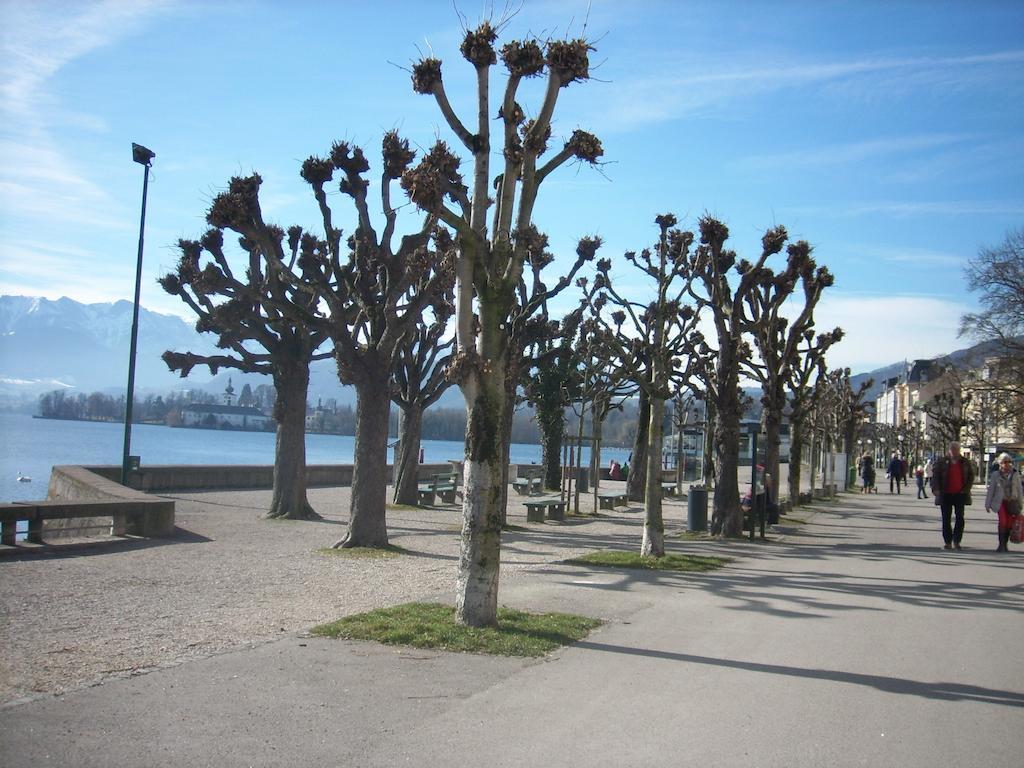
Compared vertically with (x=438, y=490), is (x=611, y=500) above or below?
below

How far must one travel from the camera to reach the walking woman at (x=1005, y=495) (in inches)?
675

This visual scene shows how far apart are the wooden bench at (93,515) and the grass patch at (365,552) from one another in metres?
2.95

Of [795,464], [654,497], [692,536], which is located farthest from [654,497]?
[795,464]

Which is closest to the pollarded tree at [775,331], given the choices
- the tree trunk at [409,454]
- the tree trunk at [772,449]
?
the tree trunk at [772,449]

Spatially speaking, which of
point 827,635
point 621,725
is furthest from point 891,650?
point 621,725

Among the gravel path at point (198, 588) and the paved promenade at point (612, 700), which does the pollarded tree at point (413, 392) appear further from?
the paved promenade at point (612, 700)

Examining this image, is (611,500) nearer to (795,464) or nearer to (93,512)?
(795,464)

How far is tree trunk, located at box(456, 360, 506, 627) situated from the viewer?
8562 millimetres

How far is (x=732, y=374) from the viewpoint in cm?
1938

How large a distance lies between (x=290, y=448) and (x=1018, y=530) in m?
14.1

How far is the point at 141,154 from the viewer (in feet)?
71.6

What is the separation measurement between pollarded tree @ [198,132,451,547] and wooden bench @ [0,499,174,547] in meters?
3.18

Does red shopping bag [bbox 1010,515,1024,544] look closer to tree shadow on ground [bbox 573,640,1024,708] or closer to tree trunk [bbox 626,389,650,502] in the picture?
tree shadow on ground [bbox 573,640,1024,708]

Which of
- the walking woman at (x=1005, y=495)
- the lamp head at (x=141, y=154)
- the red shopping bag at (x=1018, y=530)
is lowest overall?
the red shopping bag at (x=1018, y=530)
